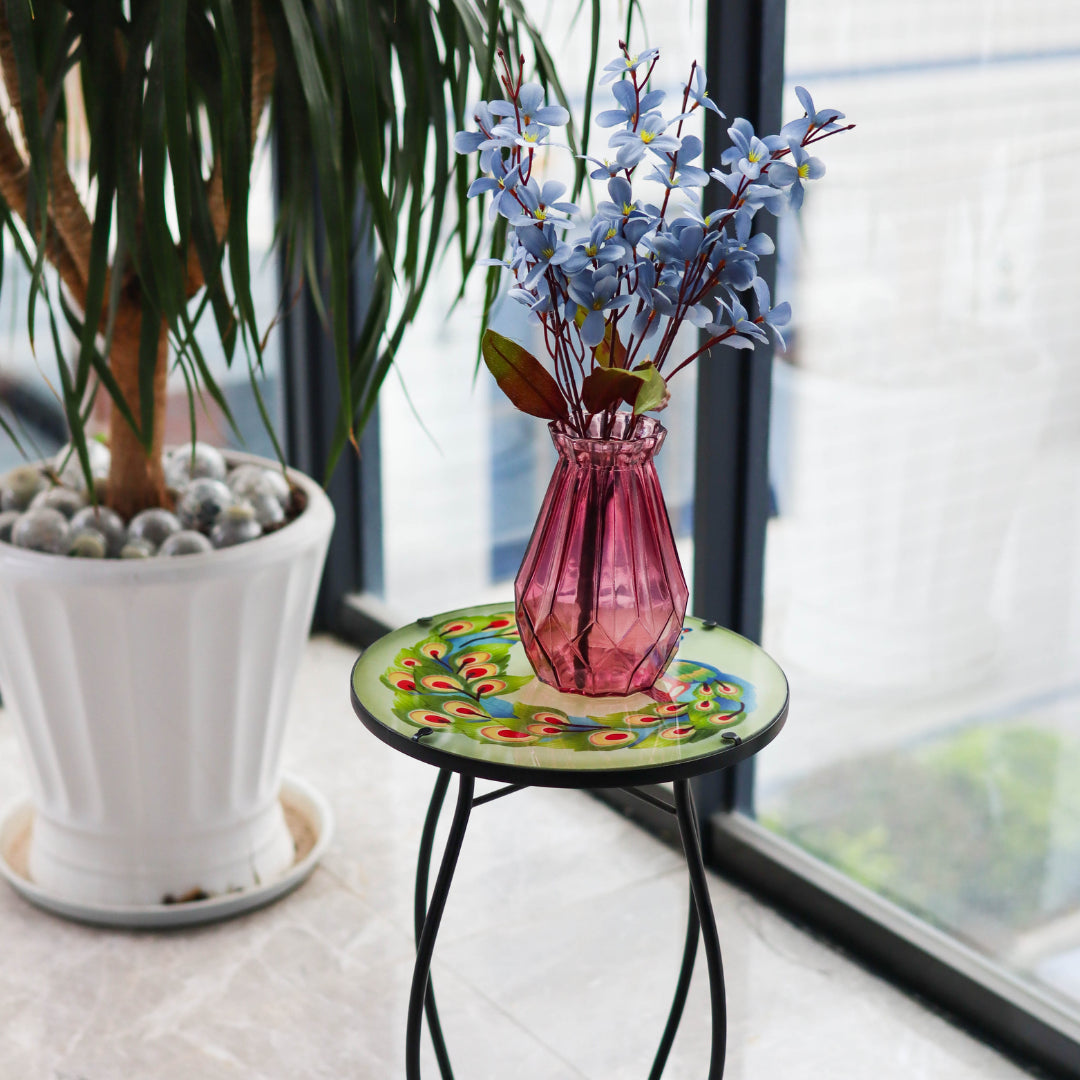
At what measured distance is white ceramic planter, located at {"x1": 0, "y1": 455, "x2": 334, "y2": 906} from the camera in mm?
1653

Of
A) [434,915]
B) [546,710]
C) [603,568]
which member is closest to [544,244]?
[603,568]

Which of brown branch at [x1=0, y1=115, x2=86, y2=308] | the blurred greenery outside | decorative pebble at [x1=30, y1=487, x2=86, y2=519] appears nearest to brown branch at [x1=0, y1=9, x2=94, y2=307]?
brown branch at [x1=0, y1=115, x2=86, y2=308]

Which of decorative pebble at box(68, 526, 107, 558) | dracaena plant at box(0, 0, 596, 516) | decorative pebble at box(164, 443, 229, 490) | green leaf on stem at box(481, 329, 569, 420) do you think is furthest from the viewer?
decorative pebble at box(164, 443, 229, 490)

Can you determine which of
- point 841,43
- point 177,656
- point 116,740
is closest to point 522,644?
point 177,656

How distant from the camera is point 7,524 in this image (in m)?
1.77

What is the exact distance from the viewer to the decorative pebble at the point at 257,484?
184 cm

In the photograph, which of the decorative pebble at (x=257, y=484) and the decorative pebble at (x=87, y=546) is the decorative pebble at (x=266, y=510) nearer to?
the decorative pebble at (x=257, y=484)

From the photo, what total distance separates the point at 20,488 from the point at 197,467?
0.75 ft

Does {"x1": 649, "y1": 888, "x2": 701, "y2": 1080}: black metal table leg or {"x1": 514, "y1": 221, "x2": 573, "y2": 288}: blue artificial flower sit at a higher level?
{"x1": 514, "y1": 221, "x2": 573, "y2": 288}: blue artificial flower

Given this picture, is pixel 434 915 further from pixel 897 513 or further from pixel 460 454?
pixel 460 454

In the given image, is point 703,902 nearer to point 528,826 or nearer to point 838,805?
point 838,805

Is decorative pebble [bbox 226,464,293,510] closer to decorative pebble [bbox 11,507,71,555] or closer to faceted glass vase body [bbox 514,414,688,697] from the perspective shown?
decorative pebble [bbox 11,507,71,555]

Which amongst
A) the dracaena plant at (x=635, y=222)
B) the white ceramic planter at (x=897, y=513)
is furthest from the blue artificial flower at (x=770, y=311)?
the white ceramic planter at (x=897, y=513)

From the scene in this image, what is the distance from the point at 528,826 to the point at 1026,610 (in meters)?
0.87
